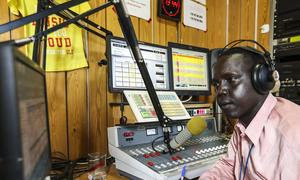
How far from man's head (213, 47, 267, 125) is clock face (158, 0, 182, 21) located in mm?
997

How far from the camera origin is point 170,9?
174cm

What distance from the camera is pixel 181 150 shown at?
1.03 metres

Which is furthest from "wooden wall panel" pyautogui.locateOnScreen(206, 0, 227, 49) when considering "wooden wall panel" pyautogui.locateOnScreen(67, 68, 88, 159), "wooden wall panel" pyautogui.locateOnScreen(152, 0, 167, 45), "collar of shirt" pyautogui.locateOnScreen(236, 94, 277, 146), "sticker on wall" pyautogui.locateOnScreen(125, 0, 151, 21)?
"collar of shirt" pyautogui.locateOnScreen(236, 94, 277, 146)

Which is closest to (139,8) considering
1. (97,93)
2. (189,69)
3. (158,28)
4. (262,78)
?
(158,28)

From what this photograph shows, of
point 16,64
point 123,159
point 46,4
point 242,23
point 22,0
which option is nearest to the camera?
point 16,64

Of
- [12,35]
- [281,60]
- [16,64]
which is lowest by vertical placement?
[16,64]

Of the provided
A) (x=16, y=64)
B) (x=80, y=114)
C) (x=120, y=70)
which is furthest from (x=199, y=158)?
(x=16, y=64)

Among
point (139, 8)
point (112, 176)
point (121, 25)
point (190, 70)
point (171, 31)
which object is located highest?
point (139, 8)

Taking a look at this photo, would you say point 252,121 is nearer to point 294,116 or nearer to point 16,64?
point 294,116

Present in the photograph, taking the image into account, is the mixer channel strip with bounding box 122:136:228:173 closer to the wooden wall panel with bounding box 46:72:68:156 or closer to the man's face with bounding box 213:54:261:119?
the man's face with bounding box 213:54:261:119

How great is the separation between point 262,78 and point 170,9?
1.17 meters

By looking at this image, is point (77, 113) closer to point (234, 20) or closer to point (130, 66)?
point (130, 66)

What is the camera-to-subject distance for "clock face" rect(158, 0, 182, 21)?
1.68 m

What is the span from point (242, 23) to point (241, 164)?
1.46 metres
